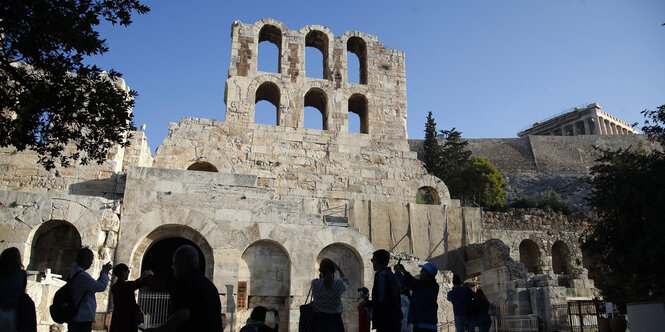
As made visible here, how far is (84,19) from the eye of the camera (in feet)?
31.3

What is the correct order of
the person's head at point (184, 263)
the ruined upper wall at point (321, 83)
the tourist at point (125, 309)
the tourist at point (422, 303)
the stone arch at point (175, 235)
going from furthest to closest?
the ruined upper wall at point (321, 83) → the stone arch at point (175, 235) → the tourist at point (125, 309) → the tourist at point (422, 303) → the person's head at point (184, 263)

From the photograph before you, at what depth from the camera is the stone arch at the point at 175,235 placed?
1462 cm

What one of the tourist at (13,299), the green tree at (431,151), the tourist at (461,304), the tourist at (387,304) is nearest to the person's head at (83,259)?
the tourist at (13,299)

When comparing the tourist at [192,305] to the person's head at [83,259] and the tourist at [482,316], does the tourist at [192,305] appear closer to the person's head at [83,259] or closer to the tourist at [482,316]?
the person's head at [83,259]

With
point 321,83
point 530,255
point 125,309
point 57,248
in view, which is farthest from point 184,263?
point 530,255

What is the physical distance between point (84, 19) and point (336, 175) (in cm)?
1327

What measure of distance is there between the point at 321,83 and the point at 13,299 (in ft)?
59.2

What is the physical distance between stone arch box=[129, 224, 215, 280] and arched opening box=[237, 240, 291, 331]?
0.95 metres

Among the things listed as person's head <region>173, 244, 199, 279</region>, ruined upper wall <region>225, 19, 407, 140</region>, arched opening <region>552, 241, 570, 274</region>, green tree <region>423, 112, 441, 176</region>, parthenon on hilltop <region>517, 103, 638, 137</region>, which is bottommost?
person's head <region>173, 244, 199, 279</region>

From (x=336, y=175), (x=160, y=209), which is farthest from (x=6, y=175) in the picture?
(x=336, y=175)

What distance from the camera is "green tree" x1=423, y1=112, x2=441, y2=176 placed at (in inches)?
2141

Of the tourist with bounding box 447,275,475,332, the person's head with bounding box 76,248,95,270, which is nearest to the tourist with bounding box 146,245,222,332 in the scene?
the person's head with bounding box 76,248,95,270

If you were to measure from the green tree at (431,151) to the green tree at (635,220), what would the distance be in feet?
114

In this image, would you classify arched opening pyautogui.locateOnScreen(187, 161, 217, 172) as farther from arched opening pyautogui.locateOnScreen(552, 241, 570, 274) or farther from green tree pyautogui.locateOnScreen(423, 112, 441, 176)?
green tree pyautogui.locateOnScreen(423, 112, 441, 176)
